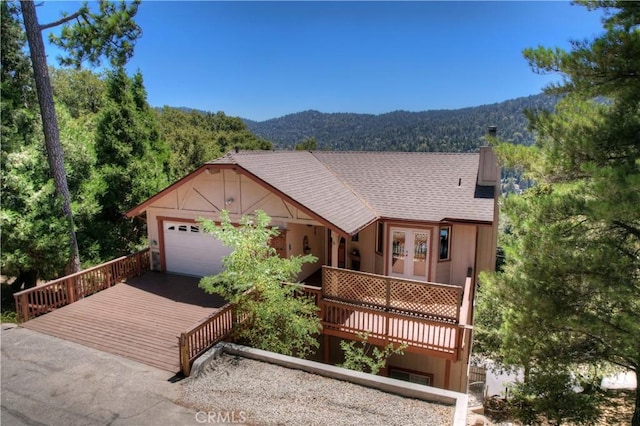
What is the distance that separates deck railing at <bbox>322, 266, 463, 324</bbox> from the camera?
8820mm

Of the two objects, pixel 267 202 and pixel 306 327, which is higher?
pixel 267 202

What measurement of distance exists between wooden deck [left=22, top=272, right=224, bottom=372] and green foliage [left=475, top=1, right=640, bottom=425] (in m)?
7.03

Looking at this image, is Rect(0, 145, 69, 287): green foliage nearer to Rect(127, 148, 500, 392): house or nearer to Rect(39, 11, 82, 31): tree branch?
Rect(127, 148, 500, 392): house

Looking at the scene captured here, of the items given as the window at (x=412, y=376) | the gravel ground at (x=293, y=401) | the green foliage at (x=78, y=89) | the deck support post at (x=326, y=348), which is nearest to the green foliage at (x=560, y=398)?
the window at (x=412, y=376)

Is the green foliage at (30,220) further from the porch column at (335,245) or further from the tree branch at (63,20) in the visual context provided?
the porch column at (335,245)

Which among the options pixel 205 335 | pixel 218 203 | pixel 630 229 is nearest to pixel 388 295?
pixel 205 335

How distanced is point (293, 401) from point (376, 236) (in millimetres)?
7037

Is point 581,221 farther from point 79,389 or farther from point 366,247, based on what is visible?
point 79,389

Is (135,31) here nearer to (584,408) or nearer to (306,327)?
(306,327)

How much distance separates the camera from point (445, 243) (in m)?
11.9

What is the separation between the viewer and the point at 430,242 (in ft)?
38.2

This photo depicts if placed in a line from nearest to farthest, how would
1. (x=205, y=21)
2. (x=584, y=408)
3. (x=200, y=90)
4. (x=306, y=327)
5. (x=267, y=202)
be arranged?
(x=584, y=408) → (x=306, y=327) → (x=267, y=202) → (x=205, y=21) → (x=200, y=90)

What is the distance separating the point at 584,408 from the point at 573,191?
456 centimetres

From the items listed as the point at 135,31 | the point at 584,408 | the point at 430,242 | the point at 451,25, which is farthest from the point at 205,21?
the point at 584,408
